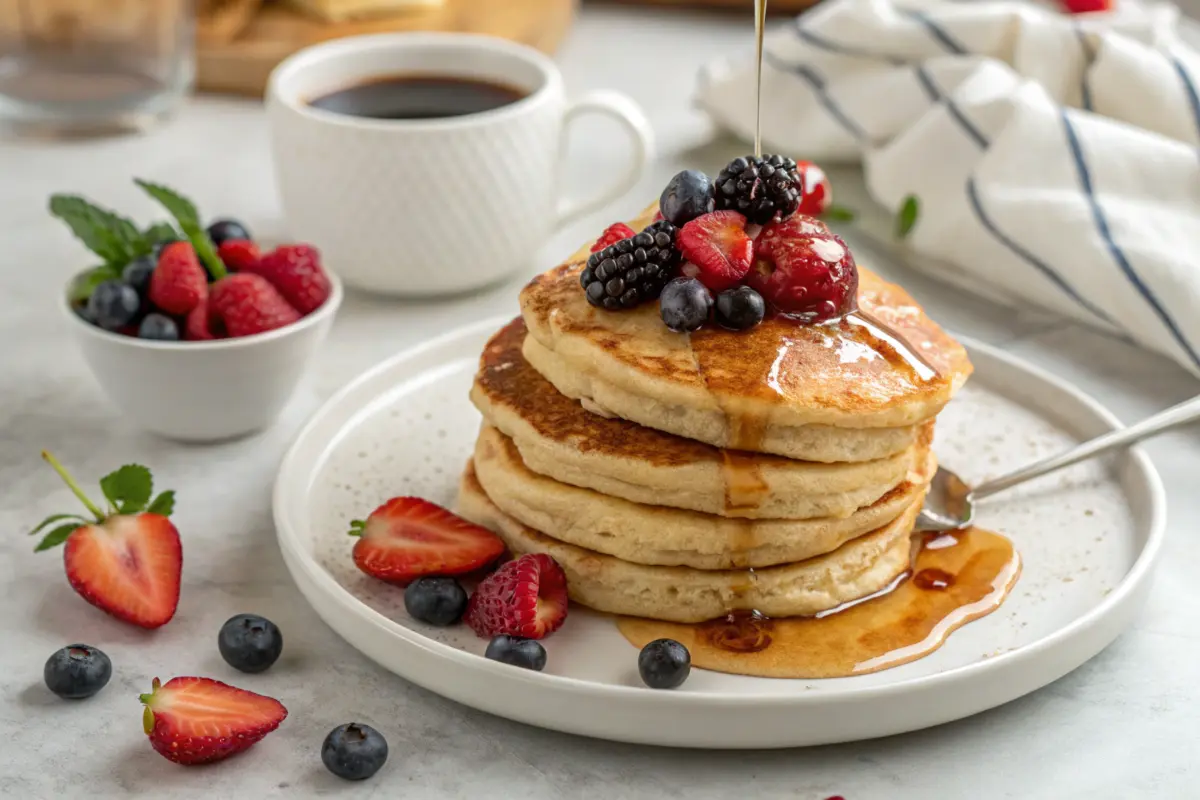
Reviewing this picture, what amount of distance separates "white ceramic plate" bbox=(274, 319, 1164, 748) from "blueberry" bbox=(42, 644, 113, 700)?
30 centimetres

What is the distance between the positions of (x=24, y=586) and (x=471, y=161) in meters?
1.32

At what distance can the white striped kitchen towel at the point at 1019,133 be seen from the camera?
2.86 metres

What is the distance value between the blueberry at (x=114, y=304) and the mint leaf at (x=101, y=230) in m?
0.11

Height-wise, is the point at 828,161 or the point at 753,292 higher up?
the point at 753,292

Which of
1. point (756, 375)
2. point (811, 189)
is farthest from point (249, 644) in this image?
point (811, 189)

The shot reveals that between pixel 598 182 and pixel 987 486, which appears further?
pixel 598 182

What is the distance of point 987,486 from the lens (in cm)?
224

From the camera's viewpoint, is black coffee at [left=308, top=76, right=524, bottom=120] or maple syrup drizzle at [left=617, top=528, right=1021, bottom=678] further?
black coffee at [left=308, top=76, right=524, bottom=120]

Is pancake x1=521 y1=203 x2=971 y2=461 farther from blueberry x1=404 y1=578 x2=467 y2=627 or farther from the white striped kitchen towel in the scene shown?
the white striped kitchen towel

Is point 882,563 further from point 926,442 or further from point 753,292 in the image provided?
point 753,292

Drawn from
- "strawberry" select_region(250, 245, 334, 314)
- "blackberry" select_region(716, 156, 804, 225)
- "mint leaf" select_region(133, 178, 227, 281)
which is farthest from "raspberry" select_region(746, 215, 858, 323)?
"mint leaf" select_region(133, 178, 227, 281)

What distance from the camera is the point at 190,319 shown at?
240cm

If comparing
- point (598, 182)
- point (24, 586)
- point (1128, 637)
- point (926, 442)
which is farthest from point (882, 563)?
point (598, 182)

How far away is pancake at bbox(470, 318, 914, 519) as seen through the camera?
6.13 ft
